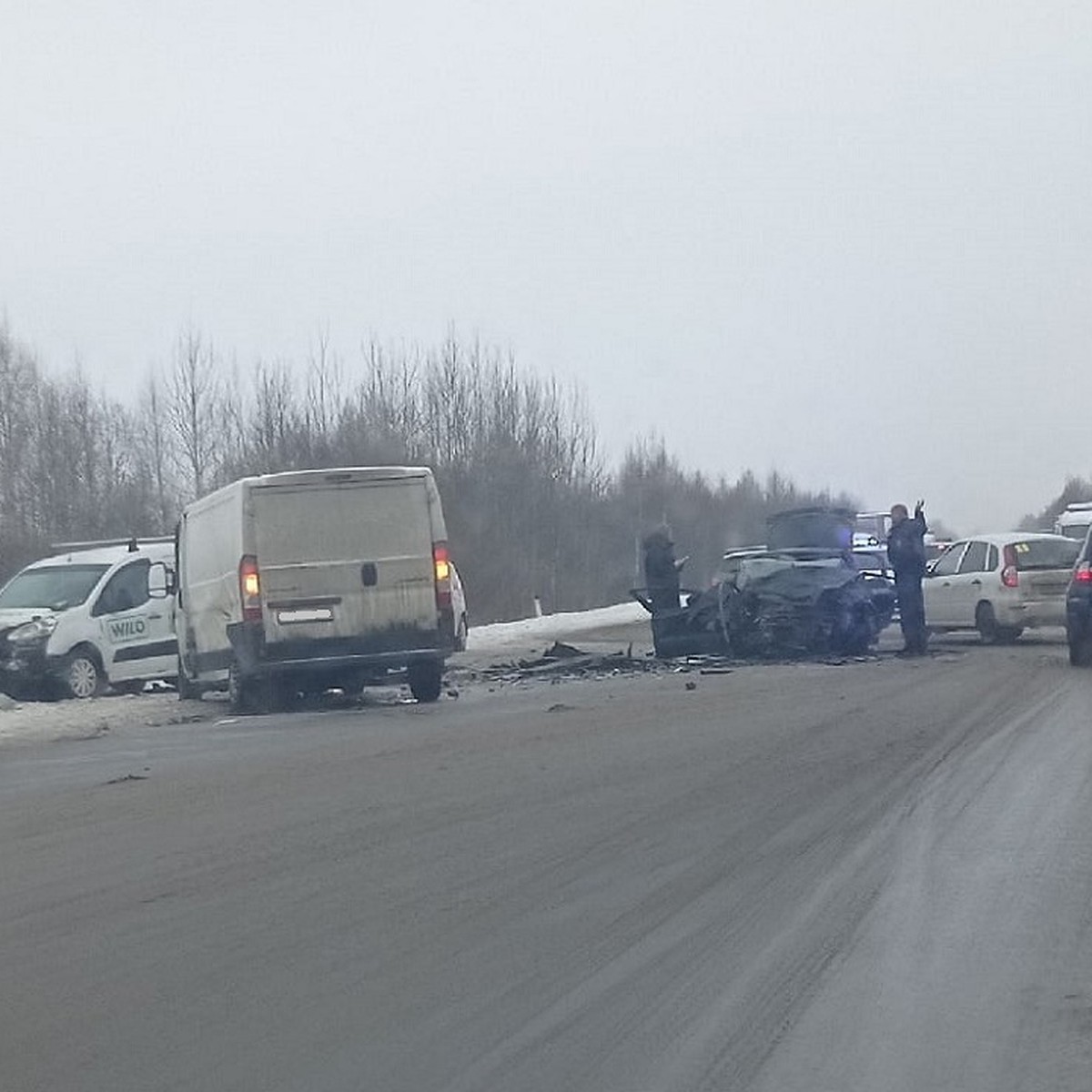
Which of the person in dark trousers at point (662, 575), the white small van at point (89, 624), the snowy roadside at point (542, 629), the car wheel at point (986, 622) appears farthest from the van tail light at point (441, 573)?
the snowy roadside at point (542, 629)

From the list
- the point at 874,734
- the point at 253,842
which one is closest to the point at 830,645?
the point at 874,734

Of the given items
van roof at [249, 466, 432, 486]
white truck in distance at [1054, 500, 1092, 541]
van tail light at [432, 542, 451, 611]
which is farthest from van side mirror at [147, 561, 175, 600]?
white truck in distance at [1054, 500, 1092, 541]

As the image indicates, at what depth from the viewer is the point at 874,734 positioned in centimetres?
1385

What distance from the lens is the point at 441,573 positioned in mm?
18219

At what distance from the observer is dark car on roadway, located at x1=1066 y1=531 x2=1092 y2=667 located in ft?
64.3

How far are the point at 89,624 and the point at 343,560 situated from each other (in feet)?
18.0

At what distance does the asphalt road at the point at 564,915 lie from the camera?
563 cm

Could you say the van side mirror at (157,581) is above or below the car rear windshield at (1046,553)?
above

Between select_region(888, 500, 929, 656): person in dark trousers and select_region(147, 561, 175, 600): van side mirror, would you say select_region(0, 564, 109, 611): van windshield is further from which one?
select_region(888, 500, 929, 656): person in dark trousers

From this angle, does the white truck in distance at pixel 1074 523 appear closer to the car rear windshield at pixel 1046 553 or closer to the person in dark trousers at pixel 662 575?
the car rear windshield at pixel 1046 553

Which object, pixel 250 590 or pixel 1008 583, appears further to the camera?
pixel 1008 583

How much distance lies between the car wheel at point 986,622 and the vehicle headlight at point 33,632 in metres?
12.1

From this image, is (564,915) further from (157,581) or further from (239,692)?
(157,581)

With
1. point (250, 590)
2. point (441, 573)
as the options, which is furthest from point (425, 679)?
point (250, 590)
